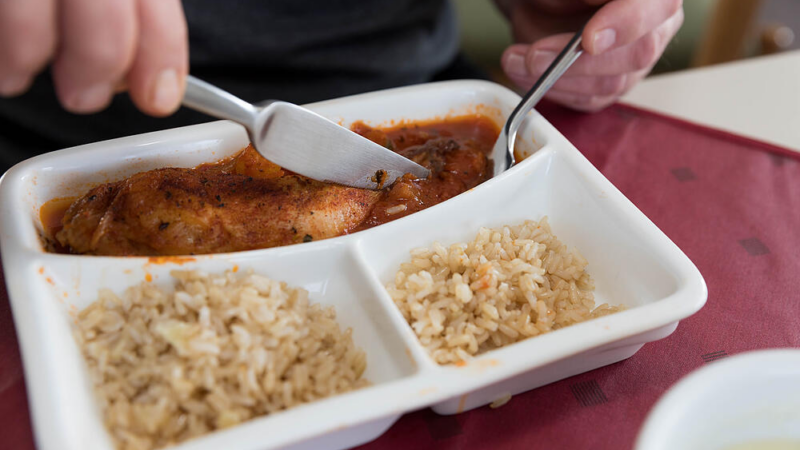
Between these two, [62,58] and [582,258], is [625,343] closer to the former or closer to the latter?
[582,258]

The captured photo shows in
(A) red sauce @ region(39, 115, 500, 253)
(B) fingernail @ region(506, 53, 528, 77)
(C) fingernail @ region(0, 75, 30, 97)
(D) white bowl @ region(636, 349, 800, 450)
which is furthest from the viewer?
(B) fingernail @ region(506, 53, 528, 77)

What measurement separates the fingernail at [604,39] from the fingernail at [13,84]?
5.31 ft

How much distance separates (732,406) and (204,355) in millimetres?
997

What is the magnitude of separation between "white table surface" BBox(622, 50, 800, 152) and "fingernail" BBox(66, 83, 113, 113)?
223 cm

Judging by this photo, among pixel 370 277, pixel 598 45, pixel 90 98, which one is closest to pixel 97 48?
pixel 90 98

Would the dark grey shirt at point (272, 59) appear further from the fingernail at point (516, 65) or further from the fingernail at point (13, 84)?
the fingernail at point (13, 84)

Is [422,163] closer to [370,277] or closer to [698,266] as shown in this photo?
[370,277]

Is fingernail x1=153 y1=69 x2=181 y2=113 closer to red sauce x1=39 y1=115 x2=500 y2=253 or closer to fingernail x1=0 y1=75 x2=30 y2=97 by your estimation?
fingernail x1=0 y1=75 x2=30 y2=97

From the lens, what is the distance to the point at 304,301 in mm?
1409

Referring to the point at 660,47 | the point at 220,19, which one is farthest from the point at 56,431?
the point at 660,47

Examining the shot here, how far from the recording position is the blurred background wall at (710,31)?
14.8 feet

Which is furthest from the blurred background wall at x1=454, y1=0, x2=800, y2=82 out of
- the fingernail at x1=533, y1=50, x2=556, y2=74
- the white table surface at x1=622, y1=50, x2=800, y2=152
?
the fingernail at x1=533, y1=50, x2=556, y2=74

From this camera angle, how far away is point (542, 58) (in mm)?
2154

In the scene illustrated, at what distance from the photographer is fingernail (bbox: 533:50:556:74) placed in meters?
2.14
